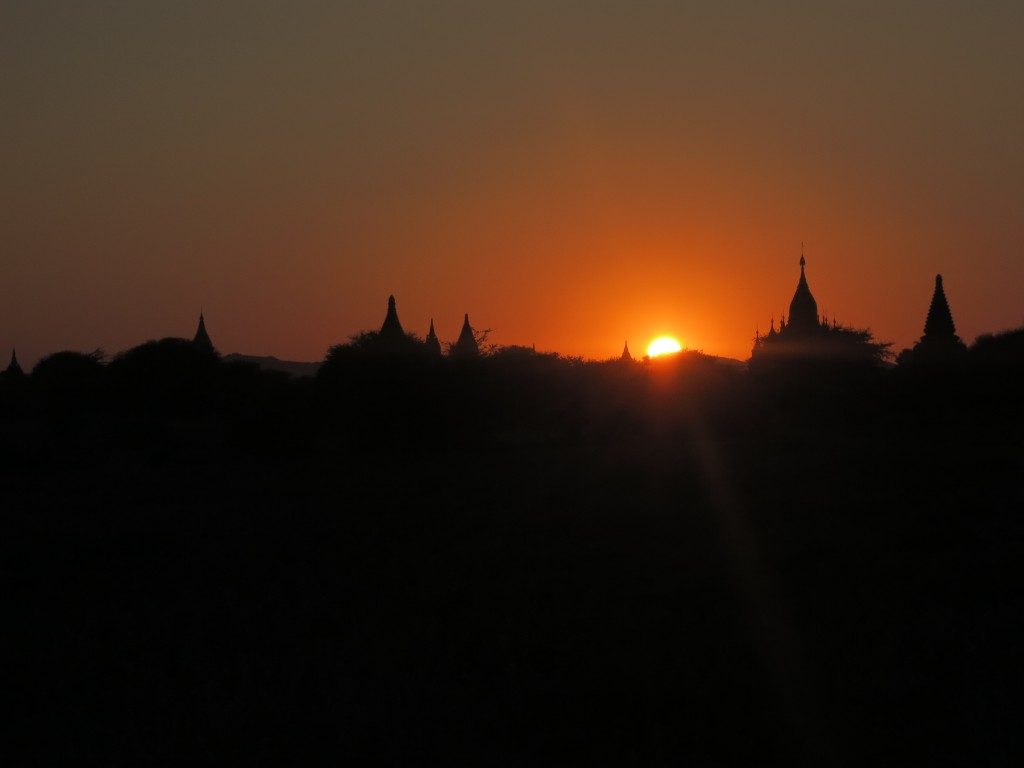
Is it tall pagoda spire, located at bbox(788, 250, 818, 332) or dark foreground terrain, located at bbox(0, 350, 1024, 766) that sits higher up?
tall pagoda spire, located at bbox(788, 250, 818, 332)

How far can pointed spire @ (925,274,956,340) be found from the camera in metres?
56.7

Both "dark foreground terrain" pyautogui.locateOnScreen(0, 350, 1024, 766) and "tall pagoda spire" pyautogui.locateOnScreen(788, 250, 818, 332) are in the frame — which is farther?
"tall pagoda spire" pyautogui.locateOnScreen(788, 250, 818, 332)

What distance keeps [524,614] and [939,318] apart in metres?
53.2

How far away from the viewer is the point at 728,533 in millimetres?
13164

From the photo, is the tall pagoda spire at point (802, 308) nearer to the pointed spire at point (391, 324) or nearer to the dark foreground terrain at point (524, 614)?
the pointed spire at point (391, 324)

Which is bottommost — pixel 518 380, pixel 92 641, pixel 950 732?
pixel 950 732

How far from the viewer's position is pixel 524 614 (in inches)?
339

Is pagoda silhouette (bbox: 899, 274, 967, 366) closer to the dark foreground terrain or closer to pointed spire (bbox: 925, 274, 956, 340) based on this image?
pointed spire (bbox: 925, 274, 956, 340)

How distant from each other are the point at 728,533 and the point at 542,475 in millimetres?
8674

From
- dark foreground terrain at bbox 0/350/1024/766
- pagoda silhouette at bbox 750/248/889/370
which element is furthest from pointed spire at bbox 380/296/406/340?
dark foreground terrain at bbox 0/350/1024/766

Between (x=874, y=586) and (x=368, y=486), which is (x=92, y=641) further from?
(x=368, y=486)

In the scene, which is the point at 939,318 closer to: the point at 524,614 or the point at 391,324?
the point at 391,324

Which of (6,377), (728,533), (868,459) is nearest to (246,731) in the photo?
(728,533)

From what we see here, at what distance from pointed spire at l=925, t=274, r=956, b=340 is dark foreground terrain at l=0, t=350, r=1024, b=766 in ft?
116
